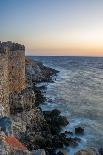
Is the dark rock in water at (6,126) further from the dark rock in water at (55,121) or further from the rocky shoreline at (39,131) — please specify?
the dark rock in water at (55,121)

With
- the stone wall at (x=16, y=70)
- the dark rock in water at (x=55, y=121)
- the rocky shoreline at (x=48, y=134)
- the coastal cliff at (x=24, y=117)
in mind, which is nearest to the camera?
the coastal cliff at (x=24, y=117)

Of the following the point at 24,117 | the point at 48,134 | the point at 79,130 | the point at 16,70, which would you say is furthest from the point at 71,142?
the point at 16,70

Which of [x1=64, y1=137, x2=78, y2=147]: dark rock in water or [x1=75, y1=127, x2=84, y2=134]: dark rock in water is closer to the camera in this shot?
[x1=64, y1=137, x2=78, y2=147]: dark rock in water

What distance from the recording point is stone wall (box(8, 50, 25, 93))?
27.1 meters

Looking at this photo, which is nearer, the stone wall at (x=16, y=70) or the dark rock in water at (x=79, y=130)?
the stone wall at (x=16, y=70)

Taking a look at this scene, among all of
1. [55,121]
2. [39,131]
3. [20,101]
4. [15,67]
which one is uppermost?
[15,67]

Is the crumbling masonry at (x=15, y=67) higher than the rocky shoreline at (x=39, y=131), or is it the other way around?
the crumbling masonry at (x=15, y=67)

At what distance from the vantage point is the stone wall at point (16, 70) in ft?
88.8

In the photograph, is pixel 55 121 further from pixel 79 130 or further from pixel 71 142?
pixel 71 142

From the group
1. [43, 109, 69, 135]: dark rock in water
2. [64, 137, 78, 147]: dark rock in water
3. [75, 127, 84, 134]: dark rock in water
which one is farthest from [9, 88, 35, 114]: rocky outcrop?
[75, 127, 84, 134]: dark rock in water

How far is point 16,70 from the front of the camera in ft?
90.6

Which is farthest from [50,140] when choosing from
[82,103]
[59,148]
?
[82,103]

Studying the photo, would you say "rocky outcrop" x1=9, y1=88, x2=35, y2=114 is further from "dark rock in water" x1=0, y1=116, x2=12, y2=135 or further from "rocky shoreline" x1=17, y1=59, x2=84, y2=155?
"dark rock in water" x1=0, y1=116, x2=12, y2=135

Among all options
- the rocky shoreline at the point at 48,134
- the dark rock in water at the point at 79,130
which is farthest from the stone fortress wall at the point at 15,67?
the dark rock in water at the point at 79,130
